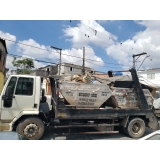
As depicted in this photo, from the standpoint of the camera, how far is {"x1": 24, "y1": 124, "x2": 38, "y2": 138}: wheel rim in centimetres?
471

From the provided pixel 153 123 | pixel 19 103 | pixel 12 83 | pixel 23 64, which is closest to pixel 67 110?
pixel 19 103

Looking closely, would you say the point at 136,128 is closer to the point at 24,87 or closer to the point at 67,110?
the point at 67,110

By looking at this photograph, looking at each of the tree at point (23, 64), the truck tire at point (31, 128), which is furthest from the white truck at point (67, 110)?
the tree at point (23, 64)

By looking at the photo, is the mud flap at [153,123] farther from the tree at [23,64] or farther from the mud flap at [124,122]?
the tree at [23,64]

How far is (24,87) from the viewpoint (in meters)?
4.95

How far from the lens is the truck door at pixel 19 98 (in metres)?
4.76

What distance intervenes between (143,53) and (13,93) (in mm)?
18423

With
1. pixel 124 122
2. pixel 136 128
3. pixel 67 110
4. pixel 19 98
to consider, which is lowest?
pixel 136 128

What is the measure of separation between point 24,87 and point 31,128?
4.42 feet

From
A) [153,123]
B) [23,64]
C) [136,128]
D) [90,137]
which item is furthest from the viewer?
[23,64]

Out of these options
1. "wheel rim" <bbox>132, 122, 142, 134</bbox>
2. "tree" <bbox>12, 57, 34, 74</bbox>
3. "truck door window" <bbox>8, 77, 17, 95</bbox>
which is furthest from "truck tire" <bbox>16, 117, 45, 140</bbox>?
"tree" <bbox>12, 57, 34, 74</bbox>

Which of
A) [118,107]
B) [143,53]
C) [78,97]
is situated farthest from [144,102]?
[143,53]

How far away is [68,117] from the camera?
5039 mm

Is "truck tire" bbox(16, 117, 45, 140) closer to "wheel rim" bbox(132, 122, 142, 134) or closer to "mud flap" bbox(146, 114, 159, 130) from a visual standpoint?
"wheel rim" bbox(132, 122, 142, 134)
